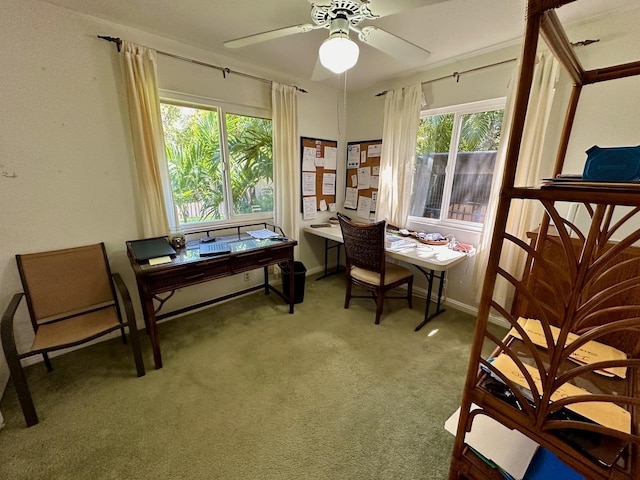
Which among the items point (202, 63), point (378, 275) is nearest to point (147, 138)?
point (202, 63)

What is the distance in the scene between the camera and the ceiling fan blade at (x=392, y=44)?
5.15ft

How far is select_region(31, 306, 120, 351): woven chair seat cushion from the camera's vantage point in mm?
1644

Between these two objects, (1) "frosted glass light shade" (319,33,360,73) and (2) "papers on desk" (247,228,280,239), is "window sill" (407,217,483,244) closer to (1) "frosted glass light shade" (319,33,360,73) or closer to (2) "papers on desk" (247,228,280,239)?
(2) "papers on desk" (247,228,280,239)

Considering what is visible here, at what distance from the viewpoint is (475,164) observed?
264 cm

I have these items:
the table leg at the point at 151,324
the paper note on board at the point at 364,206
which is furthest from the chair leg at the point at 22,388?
the paper note on board at the point at 364,206

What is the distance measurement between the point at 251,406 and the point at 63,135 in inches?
91.2

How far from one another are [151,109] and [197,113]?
0.49 metres

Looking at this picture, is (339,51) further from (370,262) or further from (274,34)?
(370,262)

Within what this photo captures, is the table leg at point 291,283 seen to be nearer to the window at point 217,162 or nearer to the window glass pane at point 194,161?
the window at point 217,162

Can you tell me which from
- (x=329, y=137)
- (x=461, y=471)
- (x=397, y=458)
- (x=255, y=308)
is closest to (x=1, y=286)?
(x=255, y=308)

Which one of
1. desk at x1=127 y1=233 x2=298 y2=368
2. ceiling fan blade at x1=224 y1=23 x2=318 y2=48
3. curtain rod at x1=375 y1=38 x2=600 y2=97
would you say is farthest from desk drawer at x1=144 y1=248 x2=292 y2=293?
curtain rod at x1=375 y1=38 x2=600 y2=97

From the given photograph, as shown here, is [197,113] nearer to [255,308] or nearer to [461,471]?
[255,308]

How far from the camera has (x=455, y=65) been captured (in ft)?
8.43

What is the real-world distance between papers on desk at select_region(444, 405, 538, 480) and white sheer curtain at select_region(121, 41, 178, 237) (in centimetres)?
252
